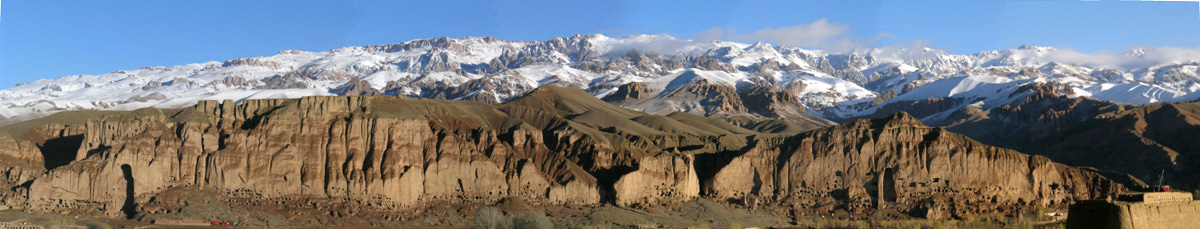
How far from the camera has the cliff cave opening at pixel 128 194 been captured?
102375 millimetres

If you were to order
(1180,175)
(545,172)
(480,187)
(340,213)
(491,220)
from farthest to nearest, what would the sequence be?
(1180,175) < (545,172) < (480,187) < (340,213) < (491,220)

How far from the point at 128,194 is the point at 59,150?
18.1 m

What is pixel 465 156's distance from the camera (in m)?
115

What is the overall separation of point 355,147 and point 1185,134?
128036mm

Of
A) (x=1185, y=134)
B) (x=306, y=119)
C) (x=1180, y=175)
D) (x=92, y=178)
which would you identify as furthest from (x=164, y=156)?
(x=1185, y=134)

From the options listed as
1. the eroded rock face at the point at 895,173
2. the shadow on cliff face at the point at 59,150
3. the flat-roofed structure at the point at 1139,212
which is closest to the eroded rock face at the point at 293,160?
the shadow on cliff face at the point at 59,150

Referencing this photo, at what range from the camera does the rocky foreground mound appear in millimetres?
105625

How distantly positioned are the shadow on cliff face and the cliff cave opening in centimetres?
979

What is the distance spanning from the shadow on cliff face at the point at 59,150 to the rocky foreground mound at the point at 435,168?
0.19 m

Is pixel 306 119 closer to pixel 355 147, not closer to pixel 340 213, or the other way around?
pixel 355 147

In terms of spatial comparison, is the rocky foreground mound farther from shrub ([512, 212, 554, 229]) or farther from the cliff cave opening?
shrub ([512, 212, 554, 229])

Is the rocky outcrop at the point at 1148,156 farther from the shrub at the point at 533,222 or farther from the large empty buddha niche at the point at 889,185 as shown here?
the shrub at the point at 533,222

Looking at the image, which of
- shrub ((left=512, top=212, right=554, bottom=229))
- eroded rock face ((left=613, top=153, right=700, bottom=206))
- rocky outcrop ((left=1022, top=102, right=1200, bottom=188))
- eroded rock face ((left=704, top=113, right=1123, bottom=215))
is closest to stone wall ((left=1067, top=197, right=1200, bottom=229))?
shrub ((left=512, top=212, right=554, bottom=229))

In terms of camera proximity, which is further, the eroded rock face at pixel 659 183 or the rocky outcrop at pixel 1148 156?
the rocky outcrop at pixel 1148 156
